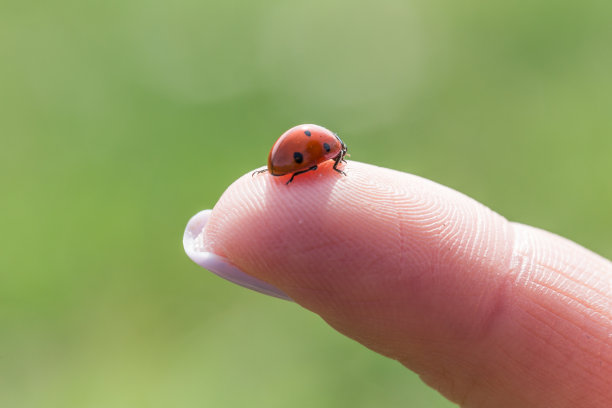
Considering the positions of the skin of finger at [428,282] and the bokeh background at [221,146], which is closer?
the skin of finger at [428,282]

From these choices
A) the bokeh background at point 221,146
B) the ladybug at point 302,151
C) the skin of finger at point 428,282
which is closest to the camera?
the skin of finger at point 428,282

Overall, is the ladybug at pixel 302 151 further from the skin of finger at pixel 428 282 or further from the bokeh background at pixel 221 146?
the bokeh background at pixel 221 146

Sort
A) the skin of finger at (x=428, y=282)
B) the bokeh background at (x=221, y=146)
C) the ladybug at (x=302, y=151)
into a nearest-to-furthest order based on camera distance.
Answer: the skin of finger at (x=428, y=282), the ladybug at (x=302, y=151), the bokeh background at (x=221, y=146)

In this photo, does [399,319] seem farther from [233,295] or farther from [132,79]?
[132,79]

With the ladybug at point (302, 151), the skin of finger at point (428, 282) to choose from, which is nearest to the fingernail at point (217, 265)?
the skin of finger at point (428, 282)

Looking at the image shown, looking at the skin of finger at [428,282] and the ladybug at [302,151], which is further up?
the ladybug at [302,151]

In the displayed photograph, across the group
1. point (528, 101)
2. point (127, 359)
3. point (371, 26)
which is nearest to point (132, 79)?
point (371, 26)

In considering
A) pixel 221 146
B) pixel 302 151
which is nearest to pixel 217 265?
pixel 302 151
